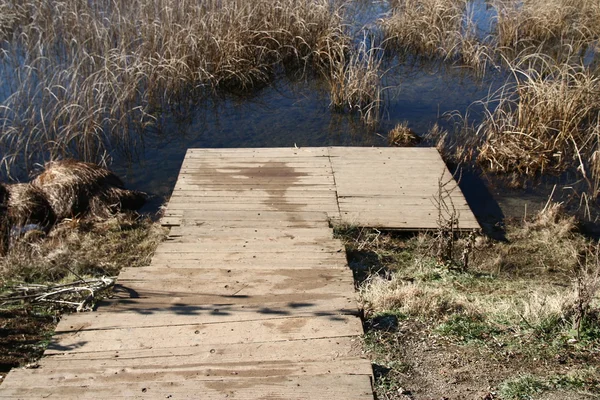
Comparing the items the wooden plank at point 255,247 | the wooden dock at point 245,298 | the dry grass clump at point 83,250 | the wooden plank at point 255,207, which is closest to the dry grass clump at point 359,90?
the wooden dock at point 245,298

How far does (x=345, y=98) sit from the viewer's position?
8461 mm

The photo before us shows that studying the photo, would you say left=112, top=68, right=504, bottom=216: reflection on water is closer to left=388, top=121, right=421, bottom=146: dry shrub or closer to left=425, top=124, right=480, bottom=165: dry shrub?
left=388, top=121, right=421, bottom=146: dry shrub

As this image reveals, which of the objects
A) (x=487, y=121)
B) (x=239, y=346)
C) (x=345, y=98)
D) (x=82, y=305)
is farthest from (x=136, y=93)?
(x=239, y=346)

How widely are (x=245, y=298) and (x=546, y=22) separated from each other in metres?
8.06

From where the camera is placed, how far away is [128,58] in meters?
8.70

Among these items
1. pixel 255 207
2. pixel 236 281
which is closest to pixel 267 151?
pixel 255 207

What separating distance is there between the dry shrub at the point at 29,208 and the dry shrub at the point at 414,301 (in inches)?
132

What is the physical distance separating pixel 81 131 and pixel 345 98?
315cm

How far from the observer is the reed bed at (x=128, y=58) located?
7.39 meters

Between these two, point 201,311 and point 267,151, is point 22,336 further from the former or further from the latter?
point 267,151

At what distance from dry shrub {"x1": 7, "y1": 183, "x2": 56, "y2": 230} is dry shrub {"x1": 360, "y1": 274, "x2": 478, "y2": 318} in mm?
3353

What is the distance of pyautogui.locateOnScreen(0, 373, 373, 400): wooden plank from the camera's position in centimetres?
275

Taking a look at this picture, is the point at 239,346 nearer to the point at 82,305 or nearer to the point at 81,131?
the point at 82,305

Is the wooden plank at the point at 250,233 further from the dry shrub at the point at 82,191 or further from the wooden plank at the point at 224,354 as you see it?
the wooden plank at the point at 224,354
